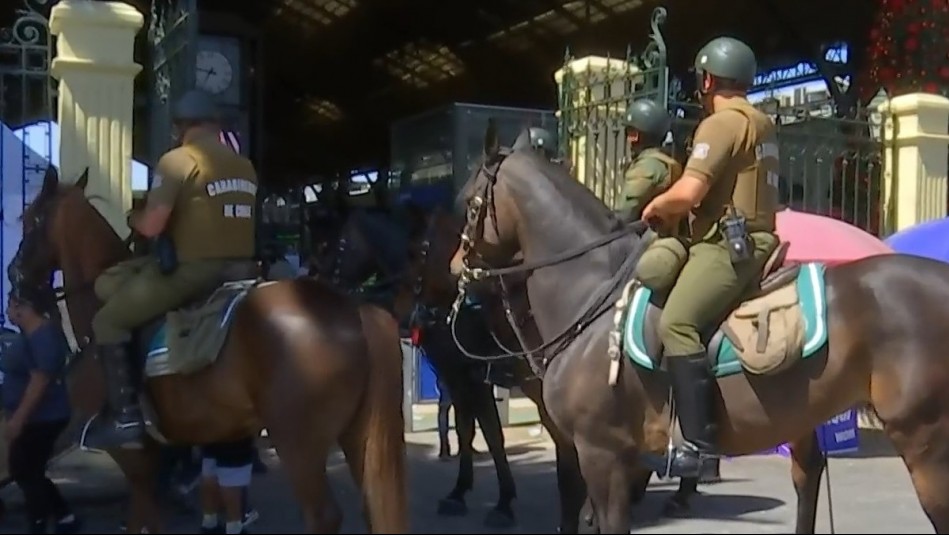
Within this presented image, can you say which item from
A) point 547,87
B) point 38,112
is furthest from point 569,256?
point 547,87

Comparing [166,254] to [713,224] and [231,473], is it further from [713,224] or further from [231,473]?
[713,224]

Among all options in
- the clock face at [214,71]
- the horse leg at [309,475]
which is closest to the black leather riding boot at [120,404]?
the horse leg at [309,475]

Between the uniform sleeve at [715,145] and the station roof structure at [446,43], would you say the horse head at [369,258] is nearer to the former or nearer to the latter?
the uniform sleeve at [715,145]

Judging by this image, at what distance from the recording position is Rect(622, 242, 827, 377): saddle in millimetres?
4723

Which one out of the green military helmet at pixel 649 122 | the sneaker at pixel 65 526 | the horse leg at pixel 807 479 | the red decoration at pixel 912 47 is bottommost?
the sneaker at pixel 65 526

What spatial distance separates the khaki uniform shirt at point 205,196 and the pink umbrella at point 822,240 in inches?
160

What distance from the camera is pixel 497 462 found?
7535 millimetres

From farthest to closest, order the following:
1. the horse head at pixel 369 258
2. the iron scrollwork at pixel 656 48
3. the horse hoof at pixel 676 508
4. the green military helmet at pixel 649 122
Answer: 1. the iron scrollwork at pixel 656 48
2. the horse head at pixel 369 258
3. the horse hoof at pixel 676 508
4. the green military helmet at pixel 649 122

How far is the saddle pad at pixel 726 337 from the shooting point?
473 centimetres

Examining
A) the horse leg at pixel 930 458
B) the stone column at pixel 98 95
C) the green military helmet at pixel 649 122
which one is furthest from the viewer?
the stone column at pixel 98 95

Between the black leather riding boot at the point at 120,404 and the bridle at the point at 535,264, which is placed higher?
the bridle at the point at 535,264

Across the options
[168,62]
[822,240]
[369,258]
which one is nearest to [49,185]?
[369,258]

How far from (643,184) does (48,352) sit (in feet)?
11.9

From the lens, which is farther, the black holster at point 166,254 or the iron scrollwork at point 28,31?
the iron scrollwork at point 28,31
